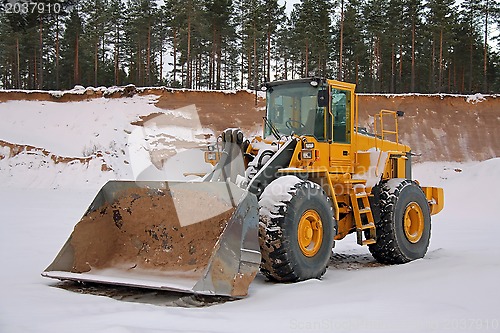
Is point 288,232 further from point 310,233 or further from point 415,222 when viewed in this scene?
point 415,222

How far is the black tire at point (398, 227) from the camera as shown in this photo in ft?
29.0

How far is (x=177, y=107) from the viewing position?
1201 inches

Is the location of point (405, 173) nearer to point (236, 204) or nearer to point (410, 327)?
point (236, 204)

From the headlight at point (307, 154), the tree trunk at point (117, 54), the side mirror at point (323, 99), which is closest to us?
the headlight at point (307, 154)

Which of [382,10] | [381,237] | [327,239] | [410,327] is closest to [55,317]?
[410,327]

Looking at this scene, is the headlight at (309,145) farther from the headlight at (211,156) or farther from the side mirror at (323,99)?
Answer: the headlight at (211,156)

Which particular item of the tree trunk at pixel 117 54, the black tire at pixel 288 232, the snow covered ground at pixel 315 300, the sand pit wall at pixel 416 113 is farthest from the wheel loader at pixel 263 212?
the tree trunk at pixel 117 54

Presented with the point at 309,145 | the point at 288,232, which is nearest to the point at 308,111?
the point at 309,145

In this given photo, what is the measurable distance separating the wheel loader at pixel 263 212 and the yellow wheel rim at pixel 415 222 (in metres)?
0.08

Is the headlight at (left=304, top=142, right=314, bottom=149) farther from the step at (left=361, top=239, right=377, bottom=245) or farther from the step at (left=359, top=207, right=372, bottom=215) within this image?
the step at (left=361, top=239, right=377, bottom=245)

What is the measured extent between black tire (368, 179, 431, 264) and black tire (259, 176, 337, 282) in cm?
215

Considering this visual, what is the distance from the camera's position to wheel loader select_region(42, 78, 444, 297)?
6.16m

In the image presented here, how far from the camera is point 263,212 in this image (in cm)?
654

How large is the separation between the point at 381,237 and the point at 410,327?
4261mm
